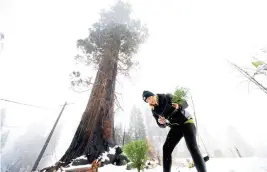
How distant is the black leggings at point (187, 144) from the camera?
2.54 meters

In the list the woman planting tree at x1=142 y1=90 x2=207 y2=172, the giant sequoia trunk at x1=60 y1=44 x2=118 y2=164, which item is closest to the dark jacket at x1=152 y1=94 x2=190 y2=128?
the woman planting tree at x1=142 y1=90 x2=207 y2=172

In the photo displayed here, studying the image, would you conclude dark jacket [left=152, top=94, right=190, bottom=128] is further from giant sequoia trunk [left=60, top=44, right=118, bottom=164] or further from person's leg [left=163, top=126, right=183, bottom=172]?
giant sequoia trunk [left=60, top=44, right=118, bottom=164]

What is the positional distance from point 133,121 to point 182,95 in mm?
43673

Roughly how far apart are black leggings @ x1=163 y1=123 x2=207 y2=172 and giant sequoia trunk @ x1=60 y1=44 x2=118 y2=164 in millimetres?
4026

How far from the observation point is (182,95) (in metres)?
3.32

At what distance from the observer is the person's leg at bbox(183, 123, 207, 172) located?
2.51 meters

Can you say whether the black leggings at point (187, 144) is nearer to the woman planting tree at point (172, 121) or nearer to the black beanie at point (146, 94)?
the woman planting tree at point (172, 121)

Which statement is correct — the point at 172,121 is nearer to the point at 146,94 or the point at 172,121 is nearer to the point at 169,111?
the point at 169,111

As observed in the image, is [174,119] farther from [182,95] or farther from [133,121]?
[133,121]

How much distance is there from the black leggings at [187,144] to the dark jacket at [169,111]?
14cm

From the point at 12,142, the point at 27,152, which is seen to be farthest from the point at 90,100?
the point at 12,142

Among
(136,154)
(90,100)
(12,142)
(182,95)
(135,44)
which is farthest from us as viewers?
(12,142)

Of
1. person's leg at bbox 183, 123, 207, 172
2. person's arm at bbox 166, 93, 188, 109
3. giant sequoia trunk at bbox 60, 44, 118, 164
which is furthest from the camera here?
giant sequoia trunk at bbox 60, 44, 118, 164

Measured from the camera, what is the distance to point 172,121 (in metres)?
3.07
